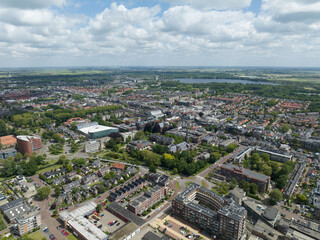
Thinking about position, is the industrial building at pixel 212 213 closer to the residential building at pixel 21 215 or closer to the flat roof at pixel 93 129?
the residential building at pixel 21 215

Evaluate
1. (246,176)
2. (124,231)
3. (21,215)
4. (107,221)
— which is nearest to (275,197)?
(246,176)

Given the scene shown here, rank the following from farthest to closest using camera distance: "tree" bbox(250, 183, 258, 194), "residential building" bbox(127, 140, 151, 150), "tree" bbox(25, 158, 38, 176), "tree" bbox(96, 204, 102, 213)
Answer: "residential building" bbox(127, 140, 151, 150) < "tree" bbox(25, 158, 38, 176) < "tree" bbox(250, 183, 258, 194) < "tree" bbox(96, 204, 102, 213)

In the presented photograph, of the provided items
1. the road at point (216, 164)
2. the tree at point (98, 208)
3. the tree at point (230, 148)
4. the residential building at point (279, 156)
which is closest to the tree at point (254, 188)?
the road at point (216, 164)

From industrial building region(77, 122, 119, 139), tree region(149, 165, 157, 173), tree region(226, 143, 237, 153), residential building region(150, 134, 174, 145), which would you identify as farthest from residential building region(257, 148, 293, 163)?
industrial building region(77, 122, 119, 139)

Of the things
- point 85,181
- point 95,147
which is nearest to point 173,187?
point 85,181

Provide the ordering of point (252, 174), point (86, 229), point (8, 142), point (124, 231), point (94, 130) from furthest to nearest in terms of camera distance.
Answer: point (94, 130), point (8, 142), point (252, 174), point (86, 229), point (124, 231)

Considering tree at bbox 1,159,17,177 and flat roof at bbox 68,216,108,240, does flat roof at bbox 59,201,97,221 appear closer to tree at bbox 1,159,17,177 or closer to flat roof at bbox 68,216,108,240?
flat roof at bbox 68,216,108,240

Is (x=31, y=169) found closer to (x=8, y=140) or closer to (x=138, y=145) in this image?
→ (x=138, y=145)
